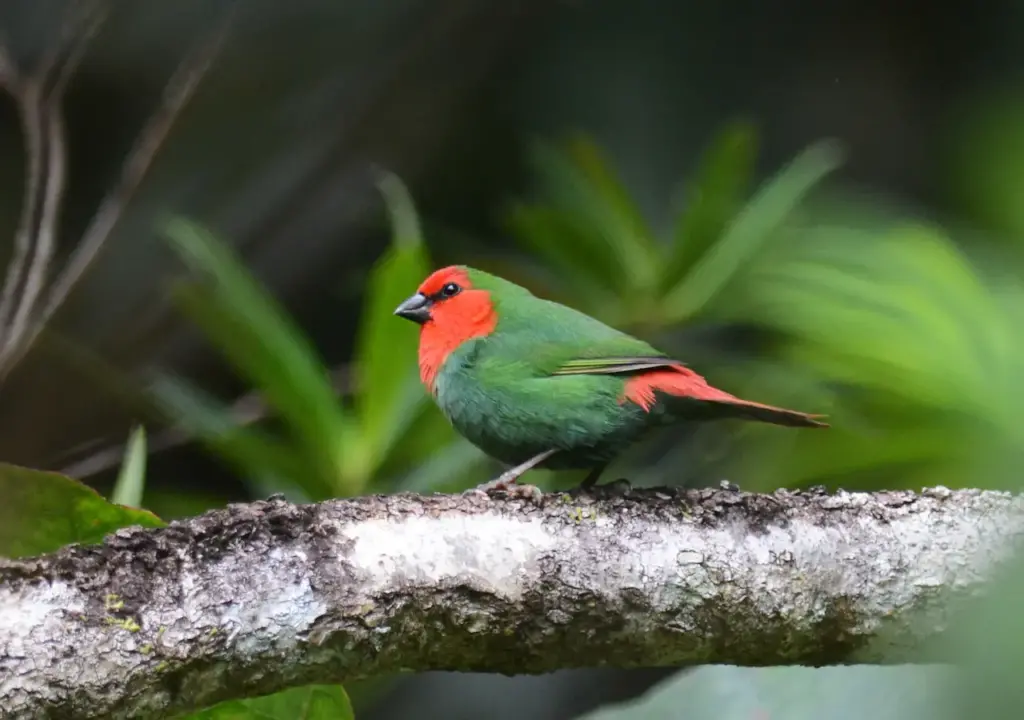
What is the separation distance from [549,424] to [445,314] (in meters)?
0.43

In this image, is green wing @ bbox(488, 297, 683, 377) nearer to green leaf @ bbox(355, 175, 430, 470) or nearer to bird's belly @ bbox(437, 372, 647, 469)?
bird's belly @ bbox(437, 372, 647, 469)

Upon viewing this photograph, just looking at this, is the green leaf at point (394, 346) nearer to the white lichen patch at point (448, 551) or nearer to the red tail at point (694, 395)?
the red tail at point (694, 395)

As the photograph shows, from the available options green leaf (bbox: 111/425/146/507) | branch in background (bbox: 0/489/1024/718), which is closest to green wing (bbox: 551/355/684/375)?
branch in background (bbox: 0/489/1024/718)

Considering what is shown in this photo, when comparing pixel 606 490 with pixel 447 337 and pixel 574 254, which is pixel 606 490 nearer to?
pixel 447 337

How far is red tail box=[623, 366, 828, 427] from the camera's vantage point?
68.2 inches

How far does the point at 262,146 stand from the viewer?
3525 mm

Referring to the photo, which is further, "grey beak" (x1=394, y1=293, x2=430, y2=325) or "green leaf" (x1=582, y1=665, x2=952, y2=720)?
"grey beak" (x1=394, y1=293, x2=430, y2=325)

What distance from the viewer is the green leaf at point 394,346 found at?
7.78ft

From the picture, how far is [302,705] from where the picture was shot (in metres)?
1.53

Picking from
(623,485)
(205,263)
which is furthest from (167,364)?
(623,485)

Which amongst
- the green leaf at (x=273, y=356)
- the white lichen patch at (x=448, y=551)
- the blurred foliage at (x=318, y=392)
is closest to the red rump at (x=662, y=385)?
the white lichen patch at (x=448, y=551)

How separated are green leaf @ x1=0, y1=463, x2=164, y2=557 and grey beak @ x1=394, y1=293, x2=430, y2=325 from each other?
897mm

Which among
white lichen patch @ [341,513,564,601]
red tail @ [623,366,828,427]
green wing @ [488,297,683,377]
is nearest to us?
white lichen patch @ [341,513,564,601]

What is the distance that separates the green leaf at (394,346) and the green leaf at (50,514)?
3.03 ft
